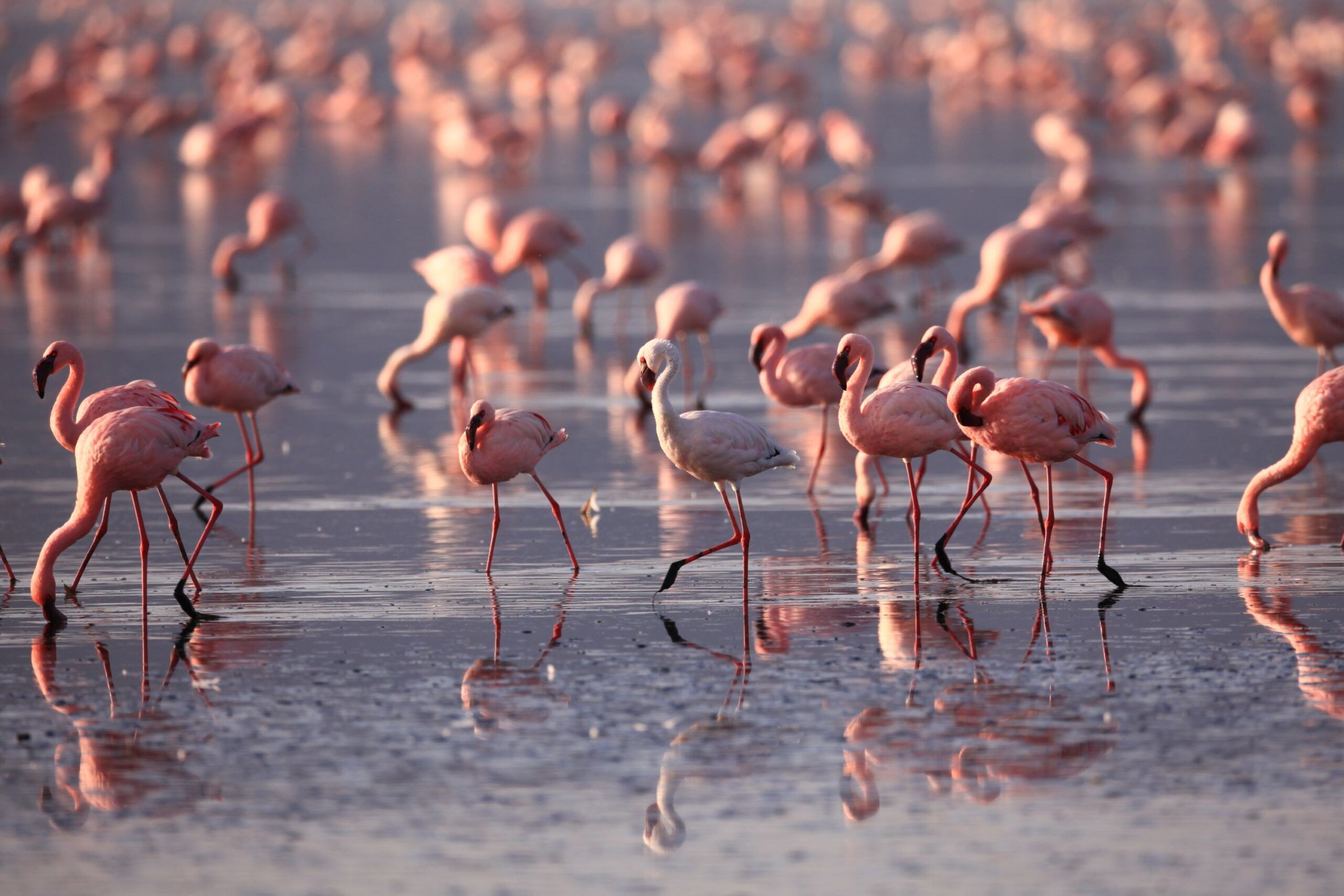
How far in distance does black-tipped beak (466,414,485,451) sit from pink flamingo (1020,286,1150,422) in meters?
4.89

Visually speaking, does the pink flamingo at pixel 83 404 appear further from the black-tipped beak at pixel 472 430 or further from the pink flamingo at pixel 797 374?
the pink flamingo at pixel 797 374

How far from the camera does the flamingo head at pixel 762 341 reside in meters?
10.1

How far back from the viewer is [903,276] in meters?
20.3

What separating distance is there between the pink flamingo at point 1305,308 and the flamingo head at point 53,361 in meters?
6.63

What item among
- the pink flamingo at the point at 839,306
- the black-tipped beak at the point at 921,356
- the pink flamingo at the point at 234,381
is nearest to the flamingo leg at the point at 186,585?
the pink flamingo at the point at 234,381

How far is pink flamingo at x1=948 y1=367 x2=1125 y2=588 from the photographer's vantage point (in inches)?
309

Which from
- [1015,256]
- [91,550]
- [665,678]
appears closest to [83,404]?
[91,550]

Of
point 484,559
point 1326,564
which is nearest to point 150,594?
point 484,559

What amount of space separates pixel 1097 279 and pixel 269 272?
8.17 m

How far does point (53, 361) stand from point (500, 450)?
181cm

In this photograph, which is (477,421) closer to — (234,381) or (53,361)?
(53,361)

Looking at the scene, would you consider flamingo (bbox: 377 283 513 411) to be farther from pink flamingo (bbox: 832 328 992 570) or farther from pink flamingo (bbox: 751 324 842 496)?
pink flamingo (bbox: 832 328 992 570)

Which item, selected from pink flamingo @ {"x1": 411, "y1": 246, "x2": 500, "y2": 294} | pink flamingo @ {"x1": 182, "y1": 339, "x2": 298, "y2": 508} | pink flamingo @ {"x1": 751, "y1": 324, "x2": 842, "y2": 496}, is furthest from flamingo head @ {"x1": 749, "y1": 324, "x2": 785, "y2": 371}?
pink flamingo @ {"x1": 411, "y1": 246, "x2": 500, "y2": 294}

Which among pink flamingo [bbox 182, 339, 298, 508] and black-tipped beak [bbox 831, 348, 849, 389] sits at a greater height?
black-tipped beak [bbox 831, 348, 849, 389]
